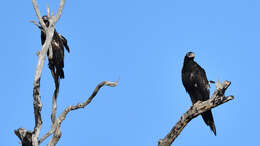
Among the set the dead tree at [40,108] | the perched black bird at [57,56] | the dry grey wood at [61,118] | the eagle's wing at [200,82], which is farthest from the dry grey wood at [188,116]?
the perched black bird at [57,56]

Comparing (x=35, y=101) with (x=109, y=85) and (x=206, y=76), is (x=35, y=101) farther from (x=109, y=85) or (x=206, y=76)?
(x=206, y=76)

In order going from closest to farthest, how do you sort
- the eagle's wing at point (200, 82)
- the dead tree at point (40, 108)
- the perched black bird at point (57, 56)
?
1. the dead tree at point (40, 108)
2. the perched black bird at point (57, 56)
3. the eagle's wing at point (200, 82)

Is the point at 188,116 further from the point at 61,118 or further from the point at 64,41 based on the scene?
the point at 64,41

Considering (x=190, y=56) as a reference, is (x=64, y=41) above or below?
below

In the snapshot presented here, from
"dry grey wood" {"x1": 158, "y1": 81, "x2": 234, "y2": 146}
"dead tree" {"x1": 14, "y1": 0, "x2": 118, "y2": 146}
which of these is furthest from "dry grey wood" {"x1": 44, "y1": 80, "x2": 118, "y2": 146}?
"dry grey wood" {"x1": 158, "y1": 81, "x2": 234, "y2": 146}

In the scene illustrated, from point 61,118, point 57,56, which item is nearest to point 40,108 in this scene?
point 61,118

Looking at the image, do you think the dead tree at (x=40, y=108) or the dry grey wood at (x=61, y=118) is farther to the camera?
the dry grey wood at (x=61, y=118)

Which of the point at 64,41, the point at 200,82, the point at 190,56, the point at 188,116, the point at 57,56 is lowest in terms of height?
the point at 188,116

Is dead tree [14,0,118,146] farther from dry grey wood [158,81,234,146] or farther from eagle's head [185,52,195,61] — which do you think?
eagle's head [185,52,195,61]

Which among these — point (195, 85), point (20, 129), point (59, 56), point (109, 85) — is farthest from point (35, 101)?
point (195, 85)

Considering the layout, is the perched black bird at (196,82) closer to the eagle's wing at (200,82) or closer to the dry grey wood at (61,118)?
the eagle's wing at (200,82)

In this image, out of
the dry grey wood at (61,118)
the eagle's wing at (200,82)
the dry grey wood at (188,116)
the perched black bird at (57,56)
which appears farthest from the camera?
the eagle's wing at (200,82)

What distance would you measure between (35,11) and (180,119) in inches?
112

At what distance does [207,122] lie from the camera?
8469 millimetres
